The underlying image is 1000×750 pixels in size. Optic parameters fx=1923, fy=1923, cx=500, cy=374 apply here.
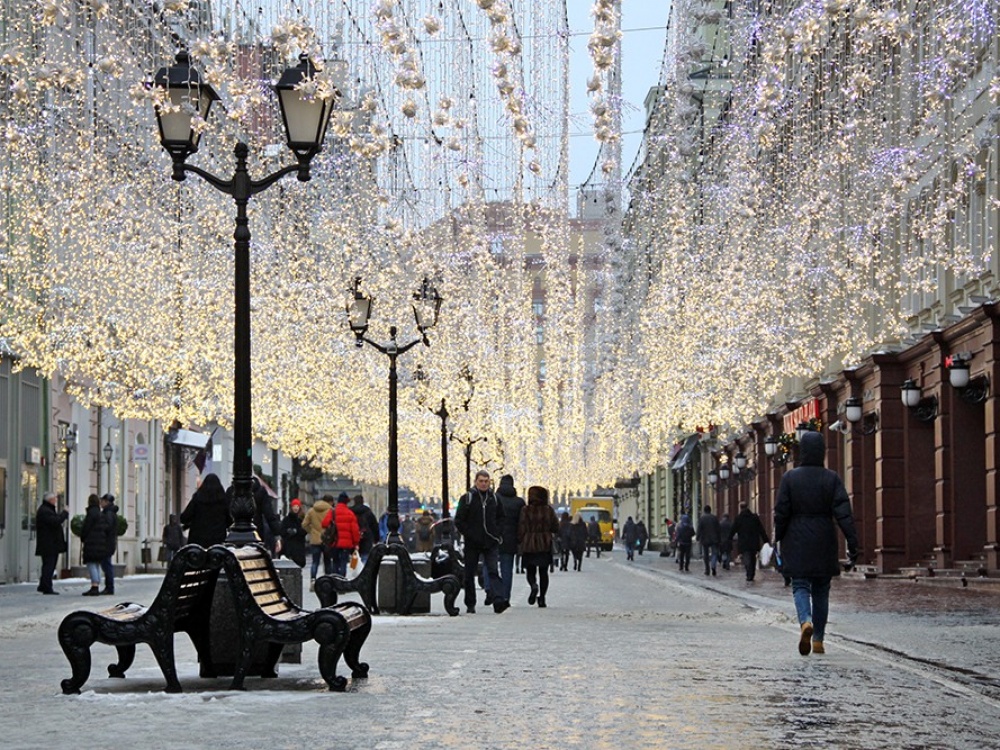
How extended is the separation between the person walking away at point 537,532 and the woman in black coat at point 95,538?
10203mm

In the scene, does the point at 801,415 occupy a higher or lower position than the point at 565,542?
higher

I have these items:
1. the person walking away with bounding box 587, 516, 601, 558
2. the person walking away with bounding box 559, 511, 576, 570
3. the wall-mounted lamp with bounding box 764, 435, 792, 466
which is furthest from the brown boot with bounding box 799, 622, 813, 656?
the person walking away with bounding box 587, 516, 601, 558

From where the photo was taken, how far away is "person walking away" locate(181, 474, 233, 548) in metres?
22.3

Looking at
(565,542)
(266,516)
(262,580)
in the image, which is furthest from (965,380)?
(565,542)

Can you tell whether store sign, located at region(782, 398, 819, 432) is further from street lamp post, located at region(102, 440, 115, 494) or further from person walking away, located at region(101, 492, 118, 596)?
person walking away, located at region(101, 492, 118, 596)

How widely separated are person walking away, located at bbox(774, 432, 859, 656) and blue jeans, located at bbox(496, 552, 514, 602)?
10216mm

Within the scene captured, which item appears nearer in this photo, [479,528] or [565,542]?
[479,528]

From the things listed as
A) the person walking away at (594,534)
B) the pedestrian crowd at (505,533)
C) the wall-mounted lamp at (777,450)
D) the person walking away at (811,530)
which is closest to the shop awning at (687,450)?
the person walking away at (594,534)

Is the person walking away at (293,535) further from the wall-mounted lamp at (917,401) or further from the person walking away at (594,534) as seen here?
the person walking away at (594,534)

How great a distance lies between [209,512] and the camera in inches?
895

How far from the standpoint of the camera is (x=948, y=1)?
28.9 metres

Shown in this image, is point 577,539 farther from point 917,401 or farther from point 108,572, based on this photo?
point 108,572

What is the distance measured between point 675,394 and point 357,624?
141ft

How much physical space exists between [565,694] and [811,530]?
4.55m
